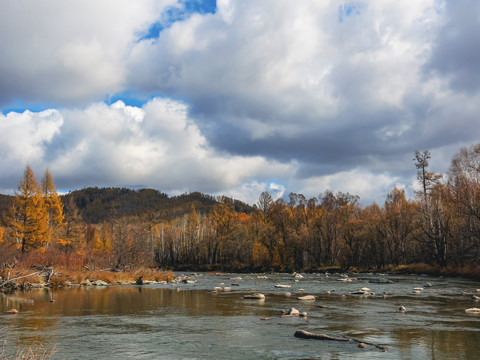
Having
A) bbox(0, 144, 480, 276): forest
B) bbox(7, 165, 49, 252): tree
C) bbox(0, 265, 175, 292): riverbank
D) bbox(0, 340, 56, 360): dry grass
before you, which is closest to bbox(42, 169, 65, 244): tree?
bbox(0, 144, 480, 276): forest

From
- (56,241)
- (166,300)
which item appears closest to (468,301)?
(166,300)

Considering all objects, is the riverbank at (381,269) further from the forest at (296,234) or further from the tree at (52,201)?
the tree at (52,201)

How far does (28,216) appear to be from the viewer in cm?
5634

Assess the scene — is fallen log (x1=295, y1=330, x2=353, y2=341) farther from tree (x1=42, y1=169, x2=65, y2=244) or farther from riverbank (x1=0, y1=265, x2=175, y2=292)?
tree (x1=42, y1=169, x2=65, y2=244)

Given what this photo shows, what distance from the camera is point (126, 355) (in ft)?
40.9

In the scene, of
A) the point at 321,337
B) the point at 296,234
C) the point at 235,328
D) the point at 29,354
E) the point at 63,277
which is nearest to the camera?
the point at 29,354

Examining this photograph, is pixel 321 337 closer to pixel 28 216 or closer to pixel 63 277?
pixel 63 277

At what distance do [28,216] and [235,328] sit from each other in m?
49.3

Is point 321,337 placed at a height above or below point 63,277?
below

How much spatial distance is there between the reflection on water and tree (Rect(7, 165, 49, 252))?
108 feet

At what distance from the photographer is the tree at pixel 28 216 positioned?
55719 millimetres

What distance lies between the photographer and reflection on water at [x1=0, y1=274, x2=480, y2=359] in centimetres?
1274

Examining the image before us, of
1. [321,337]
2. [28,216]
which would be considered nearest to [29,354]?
[321,337]

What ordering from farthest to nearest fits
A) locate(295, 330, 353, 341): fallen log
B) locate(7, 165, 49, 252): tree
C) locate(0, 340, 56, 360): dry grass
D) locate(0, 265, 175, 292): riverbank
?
locate(7, 165, 49, 252): tree < locate(0, 265, 175, 292): riverbank < locate(295, 330, 353, 341): fallen log < locate(0, 340, 56, 360): dry grass
